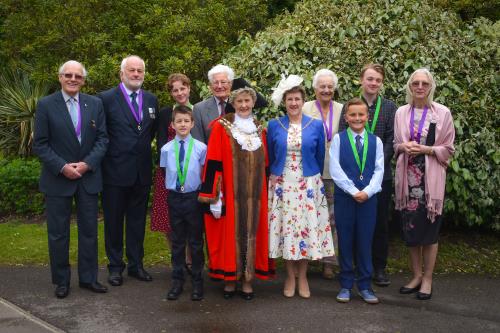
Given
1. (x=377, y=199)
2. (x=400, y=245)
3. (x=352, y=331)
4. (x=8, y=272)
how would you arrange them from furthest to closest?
(x=400, y=245)
(x=8, y=272)
(x=377, y=199)
(x=352, y=331)

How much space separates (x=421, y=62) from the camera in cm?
698

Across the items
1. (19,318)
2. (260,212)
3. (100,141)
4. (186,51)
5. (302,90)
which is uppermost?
(186,51)

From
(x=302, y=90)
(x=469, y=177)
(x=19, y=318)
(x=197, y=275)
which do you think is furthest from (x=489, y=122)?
(x=19, y=318)

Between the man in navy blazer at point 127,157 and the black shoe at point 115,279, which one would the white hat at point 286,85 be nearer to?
the man in navy blazer at point 127,157

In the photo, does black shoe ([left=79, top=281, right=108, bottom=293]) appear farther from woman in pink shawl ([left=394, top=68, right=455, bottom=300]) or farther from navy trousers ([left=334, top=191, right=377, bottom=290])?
woman in pink shawl ([left=394, top=68, right=455, bottom=300])

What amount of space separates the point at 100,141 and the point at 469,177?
12.5 feet

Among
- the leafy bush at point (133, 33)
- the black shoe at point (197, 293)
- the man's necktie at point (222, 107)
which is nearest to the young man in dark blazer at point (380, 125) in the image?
the man's necktie at point (222, 107)

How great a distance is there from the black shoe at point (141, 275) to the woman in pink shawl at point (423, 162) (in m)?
2.53

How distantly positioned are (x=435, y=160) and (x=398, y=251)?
6.59ft

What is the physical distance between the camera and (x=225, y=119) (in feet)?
18.9

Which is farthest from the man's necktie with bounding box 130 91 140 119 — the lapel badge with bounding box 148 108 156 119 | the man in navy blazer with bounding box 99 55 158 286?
the lapel badge with bounding box 148 108 156 119

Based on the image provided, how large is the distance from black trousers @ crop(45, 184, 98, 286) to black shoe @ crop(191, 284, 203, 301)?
3.26ft

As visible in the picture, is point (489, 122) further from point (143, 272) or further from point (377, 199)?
point (143, 272)

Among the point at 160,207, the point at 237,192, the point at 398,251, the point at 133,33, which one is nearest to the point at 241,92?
the point at 237,192
